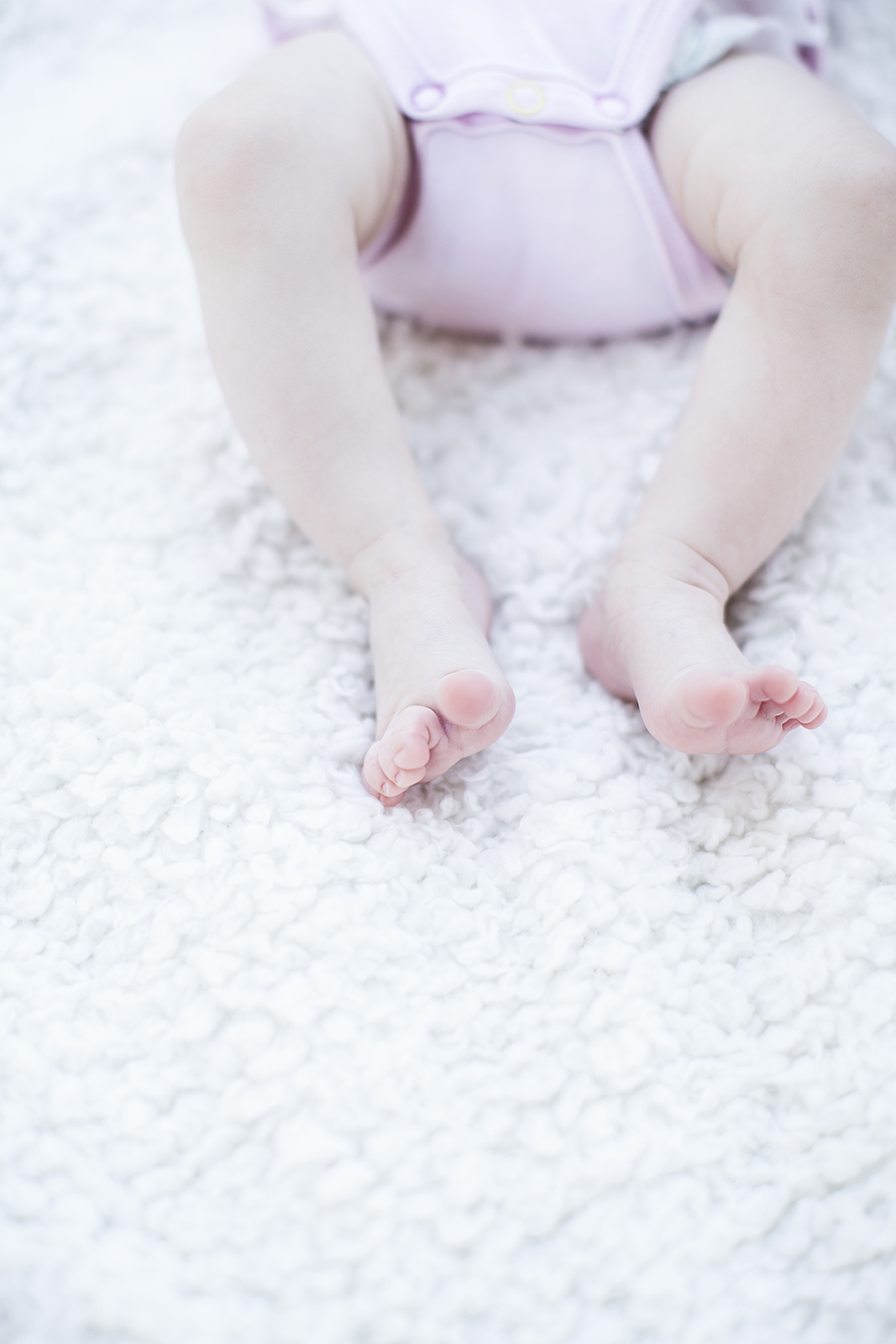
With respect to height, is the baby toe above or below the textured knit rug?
above

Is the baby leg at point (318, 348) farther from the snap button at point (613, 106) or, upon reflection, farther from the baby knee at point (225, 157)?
the snap button at point (613, 106)

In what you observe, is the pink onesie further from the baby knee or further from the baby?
the baby knee

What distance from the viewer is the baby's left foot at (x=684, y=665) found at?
1.76 ft

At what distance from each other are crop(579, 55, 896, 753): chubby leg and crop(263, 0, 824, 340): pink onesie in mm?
83

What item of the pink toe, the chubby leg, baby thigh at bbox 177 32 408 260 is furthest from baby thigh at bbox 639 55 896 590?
baby thigh at bbox 177 32 408 260

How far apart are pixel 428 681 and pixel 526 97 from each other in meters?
0.43

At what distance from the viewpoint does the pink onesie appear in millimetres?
727

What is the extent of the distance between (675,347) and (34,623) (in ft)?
1.70

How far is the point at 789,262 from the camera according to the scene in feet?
2.06

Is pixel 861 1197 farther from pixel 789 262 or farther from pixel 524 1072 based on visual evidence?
pixel 789 262

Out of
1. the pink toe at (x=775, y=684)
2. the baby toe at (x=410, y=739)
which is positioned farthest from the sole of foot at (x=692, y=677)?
the baby toe at (x=410, y=739)

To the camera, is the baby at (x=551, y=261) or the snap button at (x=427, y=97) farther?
the snap button at (x=427, y=97)

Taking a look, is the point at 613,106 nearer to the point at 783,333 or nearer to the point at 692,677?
the point at 783,333

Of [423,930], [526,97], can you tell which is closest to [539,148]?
[526,97]
